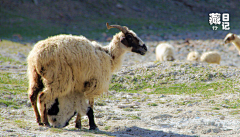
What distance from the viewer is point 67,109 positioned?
6594 mm

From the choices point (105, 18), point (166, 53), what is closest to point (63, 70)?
point (166, 53)

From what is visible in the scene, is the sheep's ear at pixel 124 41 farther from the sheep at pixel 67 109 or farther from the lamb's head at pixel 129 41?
the sheep at pixel 67 109

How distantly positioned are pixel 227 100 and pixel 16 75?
694 centimetres

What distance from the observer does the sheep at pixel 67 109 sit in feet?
21.1

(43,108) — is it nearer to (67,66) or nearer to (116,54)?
(67,66)

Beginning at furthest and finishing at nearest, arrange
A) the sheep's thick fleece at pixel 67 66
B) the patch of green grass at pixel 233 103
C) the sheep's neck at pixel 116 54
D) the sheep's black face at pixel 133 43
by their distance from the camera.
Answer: the patch of green grass at pixel 233 103
the sheep's black face at pixel 133 43
the sheep's neck at pixel 116 54
the sheep's thick fleece at pixel 67 66

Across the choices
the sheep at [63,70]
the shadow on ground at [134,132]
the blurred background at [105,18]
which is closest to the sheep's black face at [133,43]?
the sheep at [63,70]

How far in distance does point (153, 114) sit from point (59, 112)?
249 cm

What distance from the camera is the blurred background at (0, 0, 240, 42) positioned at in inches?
955

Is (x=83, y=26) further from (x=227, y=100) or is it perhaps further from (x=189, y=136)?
(x=189, y=136)

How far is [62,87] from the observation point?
621 centimetres

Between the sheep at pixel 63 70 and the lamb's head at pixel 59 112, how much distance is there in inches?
5.5

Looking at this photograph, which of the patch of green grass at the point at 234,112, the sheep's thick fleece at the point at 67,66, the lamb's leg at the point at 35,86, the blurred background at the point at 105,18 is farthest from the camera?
the blurred background at the point at 105,18

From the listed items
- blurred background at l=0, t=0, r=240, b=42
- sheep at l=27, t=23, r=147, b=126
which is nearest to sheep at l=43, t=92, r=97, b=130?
sheep at l=27, t=23, r=147, b=126
